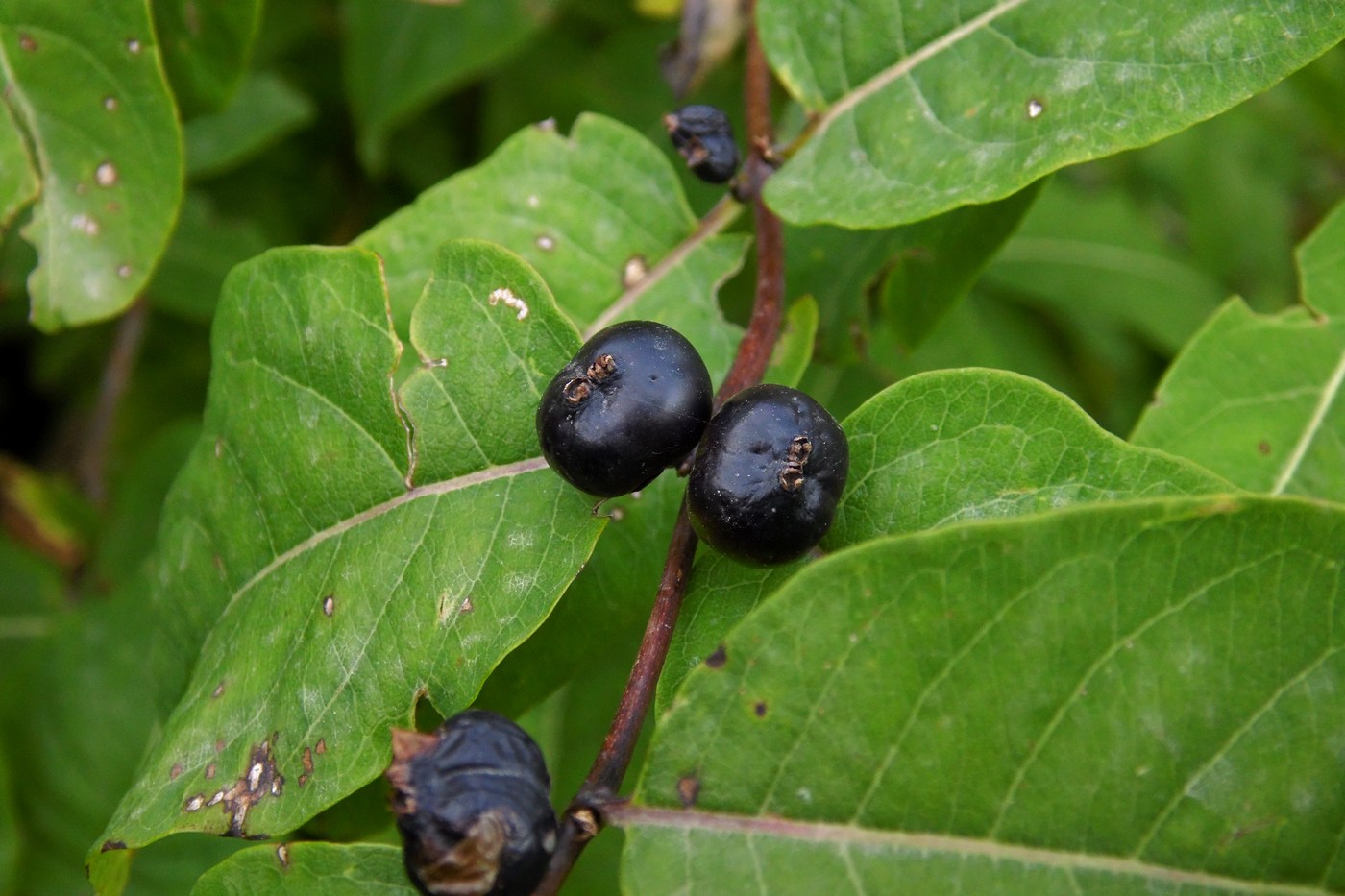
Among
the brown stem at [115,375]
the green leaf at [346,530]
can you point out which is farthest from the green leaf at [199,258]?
the green leaf at [346,530]

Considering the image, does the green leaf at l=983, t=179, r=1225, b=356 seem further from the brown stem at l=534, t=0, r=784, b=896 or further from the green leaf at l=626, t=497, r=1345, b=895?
the green leaf at l=626, t=497, r=1345, b=895

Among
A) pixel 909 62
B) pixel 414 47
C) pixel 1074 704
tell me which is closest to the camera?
pixel 1074 704

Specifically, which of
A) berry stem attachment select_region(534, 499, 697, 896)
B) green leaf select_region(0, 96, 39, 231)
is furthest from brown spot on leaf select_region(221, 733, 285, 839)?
green leaf select_region(0, 96, 39, 231)

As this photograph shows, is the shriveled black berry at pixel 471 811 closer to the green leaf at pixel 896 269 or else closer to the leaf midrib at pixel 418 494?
the leaf midrib at pixel 418 494

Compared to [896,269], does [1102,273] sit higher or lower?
lower

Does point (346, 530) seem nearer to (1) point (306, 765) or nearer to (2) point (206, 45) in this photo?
(1) point (306, 765)

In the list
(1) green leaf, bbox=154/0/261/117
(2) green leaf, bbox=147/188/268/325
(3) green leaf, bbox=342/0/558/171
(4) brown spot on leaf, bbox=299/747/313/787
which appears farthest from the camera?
(2) green leaf, bbox=147/188/268/325

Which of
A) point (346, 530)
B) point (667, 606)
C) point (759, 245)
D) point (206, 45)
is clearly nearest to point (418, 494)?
point (346, 530)
